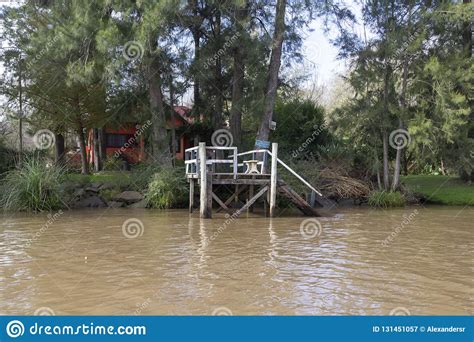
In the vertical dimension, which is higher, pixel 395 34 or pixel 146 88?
pixel 395 34

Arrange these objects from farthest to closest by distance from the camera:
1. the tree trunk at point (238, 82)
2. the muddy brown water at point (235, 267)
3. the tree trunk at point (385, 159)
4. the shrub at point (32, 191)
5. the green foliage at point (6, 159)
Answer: the green foliage at point (6, 159) → the tree trunk at point (385, 159) → the tree trunk at point (238, 82) → the shrub at point (32, 191) → the muddy brown water at point (235, 267)

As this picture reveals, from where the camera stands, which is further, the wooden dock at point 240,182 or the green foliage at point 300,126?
the green foliage at point 300,126

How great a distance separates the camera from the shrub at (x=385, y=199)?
17484 mm

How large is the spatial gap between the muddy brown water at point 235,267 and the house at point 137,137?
943cm

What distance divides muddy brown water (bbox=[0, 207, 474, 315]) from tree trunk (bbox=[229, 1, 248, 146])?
21.0 feet

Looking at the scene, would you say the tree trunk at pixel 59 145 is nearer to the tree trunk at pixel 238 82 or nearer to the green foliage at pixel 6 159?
the green foliage at pixel 6 159

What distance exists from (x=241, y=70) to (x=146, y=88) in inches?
149

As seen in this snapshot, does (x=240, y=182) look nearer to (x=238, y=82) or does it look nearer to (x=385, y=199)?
(x=238, y=82)


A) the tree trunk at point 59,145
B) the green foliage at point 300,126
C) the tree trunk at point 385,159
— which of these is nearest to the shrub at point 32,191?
the tree trunk at point 59,145

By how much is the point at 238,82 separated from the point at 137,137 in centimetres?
743

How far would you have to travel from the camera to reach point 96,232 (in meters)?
11.2

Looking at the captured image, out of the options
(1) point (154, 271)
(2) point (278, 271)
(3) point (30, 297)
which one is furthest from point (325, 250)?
A: (3) point (30, 297)

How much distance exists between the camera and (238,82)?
18.6 m
